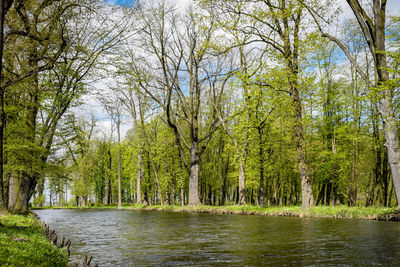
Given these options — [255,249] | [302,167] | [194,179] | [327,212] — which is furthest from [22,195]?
[327,212]

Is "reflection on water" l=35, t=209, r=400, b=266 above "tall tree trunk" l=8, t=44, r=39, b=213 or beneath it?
beneath

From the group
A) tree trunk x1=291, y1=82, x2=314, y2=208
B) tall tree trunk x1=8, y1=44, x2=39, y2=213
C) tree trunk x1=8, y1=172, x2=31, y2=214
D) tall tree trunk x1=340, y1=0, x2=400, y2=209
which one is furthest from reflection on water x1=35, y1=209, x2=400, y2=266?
tree trunk x1=8, y1=172, x2=31, y2=214

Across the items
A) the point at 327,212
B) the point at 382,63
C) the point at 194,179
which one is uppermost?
the point at 382,63

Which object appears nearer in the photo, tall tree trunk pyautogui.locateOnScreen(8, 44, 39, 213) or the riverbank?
the riverbank

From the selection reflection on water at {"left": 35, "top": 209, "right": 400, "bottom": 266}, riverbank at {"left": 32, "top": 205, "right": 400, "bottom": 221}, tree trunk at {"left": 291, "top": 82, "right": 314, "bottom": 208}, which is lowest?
riverbank at {"left": 32, "top": 205, "right": 400, "bottom": 221}

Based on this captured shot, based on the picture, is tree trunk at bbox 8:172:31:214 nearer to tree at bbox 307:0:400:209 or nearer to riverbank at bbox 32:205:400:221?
riverbank at bbox 32:205:400:221

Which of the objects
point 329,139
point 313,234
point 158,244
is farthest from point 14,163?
point 329,139

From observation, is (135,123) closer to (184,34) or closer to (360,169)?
(184,34)

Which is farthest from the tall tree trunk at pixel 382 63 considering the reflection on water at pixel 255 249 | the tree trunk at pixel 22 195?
the tree trunk at pixel 22 195

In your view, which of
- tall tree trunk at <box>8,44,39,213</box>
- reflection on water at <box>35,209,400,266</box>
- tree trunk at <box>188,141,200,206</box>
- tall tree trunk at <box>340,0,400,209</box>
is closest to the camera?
reflection on water at <box>35,209,400,266</box>

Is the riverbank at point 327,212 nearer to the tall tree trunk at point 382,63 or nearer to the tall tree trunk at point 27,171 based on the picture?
the tall tree trunk at point 382,63

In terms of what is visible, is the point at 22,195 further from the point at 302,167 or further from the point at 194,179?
the point at 302,167

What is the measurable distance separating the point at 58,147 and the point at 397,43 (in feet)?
78.6

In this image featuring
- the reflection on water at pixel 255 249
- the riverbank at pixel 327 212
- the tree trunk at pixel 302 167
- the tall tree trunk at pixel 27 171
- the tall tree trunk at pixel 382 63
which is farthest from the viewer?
the tree trunk at pixel 302 167
